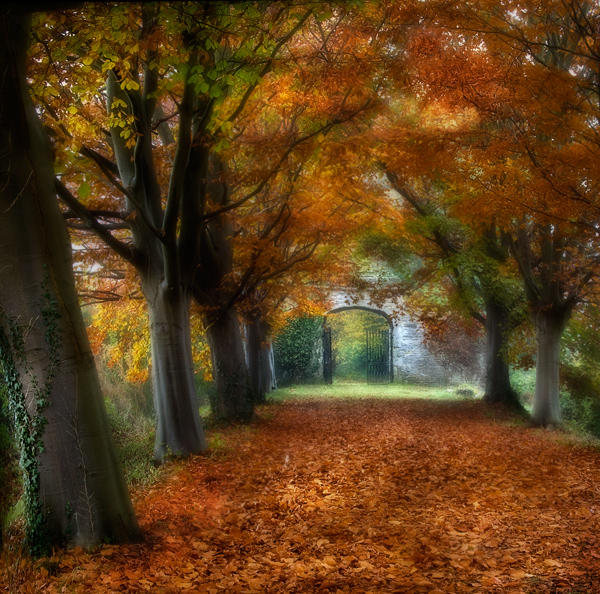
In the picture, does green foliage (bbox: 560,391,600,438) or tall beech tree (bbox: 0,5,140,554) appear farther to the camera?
green foliage (bbox: 560,391,600,438)

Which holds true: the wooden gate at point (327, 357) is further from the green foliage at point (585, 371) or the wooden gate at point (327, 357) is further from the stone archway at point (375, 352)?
the green foliage at point (585, 371)

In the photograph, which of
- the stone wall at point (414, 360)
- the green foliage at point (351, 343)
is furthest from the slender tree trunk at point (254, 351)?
the green foliage at point (351, 343)

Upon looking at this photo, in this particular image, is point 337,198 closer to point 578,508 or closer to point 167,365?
point 167,365

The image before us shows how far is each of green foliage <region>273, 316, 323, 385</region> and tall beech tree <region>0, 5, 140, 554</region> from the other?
2054cm

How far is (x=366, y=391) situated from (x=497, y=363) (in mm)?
6858

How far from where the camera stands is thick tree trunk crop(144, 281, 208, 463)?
838 centimetres

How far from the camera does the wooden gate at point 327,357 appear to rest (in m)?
26.1

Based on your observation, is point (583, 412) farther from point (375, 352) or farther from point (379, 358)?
point (375, 352)

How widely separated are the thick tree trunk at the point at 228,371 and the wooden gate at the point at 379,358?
14827 millimetres

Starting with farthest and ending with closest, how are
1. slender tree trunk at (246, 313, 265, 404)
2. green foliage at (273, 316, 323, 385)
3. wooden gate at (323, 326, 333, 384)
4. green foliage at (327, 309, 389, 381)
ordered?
1. green foliage at (327, 309, 389, 381)
2. wooden gate at (323, 326, 333, 384)
3. green foliage at (273, 316, 323, 385)
4. slender tree trunk at (246, 313, 265, 404)

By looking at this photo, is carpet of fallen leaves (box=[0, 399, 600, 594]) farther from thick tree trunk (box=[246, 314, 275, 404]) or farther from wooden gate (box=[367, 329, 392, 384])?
wooden gate (box=[367, 329, 392, 384])

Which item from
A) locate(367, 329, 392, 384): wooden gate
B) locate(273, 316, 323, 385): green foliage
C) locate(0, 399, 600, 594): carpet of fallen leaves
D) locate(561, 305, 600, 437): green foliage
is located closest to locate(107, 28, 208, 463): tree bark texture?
locate(0, 399, 600, 594): carpet of fallen leaves

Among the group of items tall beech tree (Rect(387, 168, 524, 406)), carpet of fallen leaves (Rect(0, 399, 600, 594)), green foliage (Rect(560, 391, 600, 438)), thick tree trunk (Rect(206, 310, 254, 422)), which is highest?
tall beech tree (Rect(387, 168, 524, 406))

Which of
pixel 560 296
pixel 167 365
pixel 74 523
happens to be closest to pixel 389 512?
pixel 74 523
